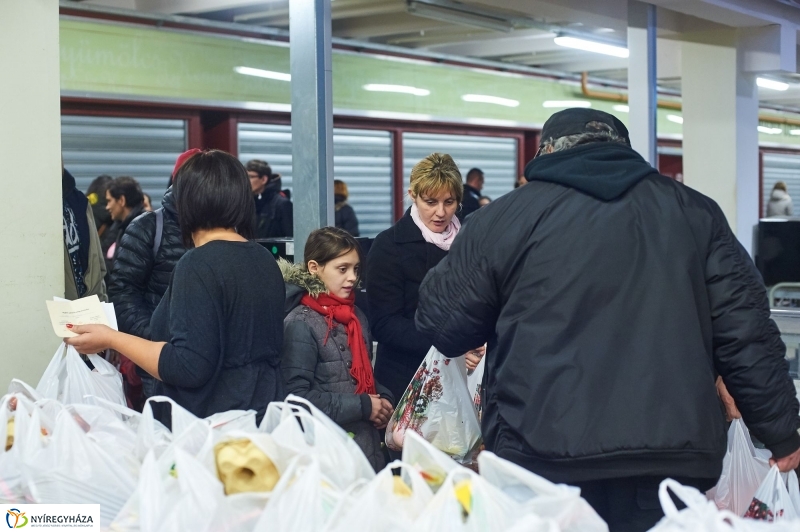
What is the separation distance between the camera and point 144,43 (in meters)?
8.03

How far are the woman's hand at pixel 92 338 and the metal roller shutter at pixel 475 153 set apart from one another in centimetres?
829

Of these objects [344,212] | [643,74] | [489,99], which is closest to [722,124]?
[643,74]

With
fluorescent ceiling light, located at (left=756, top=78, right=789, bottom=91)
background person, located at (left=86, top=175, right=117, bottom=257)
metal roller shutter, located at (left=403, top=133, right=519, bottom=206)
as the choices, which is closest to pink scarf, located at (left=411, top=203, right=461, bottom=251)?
background person, located at (left=86, top=175, right=117, bottom=257)

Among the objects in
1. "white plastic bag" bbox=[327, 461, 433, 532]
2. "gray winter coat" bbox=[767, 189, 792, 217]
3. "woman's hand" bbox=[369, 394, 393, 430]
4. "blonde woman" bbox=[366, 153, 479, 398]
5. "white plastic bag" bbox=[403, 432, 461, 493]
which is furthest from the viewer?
"gray winter coat" bbox=[767, 189, 792, 217]

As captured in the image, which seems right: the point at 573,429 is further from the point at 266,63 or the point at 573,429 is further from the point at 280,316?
the point at 266,63

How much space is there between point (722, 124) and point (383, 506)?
6.57 meters

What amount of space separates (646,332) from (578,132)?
0.49 m

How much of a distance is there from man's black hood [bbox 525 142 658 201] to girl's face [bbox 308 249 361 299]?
99cm

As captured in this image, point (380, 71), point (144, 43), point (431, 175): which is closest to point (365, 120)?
point (380, 71)

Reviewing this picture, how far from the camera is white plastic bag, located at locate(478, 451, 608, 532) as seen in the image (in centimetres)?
163

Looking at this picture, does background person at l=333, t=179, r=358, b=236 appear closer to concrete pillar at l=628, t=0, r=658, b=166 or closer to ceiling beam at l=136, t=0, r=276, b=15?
ceiling beam at l=136, t=0, r=276, b=15

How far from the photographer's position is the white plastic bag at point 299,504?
171 centimetres

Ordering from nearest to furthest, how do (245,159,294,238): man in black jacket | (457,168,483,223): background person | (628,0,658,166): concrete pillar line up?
1. (628,0,658,166): concrete pillar
2. (245,159,294,238): man in black jacket
3. (457,168,483,223): background person

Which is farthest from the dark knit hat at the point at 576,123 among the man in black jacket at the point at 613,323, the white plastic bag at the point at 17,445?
the white plastic bag at the point at 17,445
